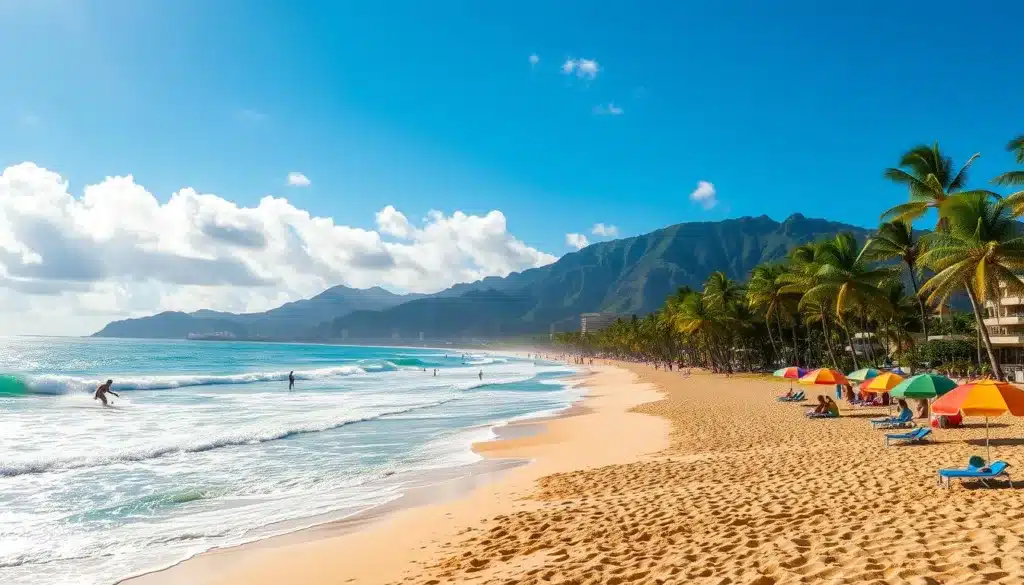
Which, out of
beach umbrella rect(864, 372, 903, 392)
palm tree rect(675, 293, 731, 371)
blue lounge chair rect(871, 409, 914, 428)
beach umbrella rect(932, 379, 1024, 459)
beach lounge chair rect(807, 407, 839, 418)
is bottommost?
beach lounge chair rect(807, 407, 839, 418)

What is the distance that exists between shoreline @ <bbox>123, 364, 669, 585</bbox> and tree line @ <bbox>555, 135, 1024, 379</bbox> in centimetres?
1506

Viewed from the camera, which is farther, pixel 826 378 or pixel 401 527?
pixel 826 378

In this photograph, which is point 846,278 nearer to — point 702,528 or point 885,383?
point 885,383

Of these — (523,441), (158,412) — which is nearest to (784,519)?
(523,441)

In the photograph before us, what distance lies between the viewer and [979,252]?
2203 cm

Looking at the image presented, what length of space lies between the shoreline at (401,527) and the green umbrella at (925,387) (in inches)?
217

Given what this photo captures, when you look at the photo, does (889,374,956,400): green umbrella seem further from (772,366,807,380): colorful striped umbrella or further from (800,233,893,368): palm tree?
(800,233,893,368): palm tree

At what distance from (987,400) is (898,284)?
44026 mm

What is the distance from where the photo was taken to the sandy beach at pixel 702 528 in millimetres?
5688

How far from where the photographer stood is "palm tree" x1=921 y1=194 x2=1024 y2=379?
21.8m

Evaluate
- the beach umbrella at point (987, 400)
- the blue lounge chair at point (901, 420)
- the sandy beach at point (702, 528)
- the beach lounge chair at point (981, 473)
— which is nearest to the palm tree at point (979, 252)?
the blue lounge chair at point (901, 420)

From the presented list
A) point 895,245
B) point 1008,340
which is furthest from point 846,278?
point 1008,340

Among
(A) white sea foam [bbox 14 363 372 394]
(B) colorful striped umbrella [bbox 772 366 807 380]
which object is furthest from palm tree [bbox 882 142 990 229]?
(A) white sea foam [bbox 14 363 372 394]

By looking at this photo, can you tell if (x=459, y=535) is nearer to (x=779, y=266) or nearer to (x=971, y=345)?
(x=971, y=345)
